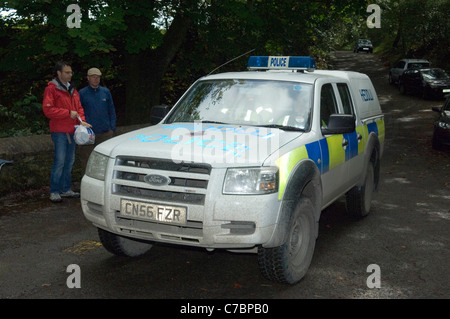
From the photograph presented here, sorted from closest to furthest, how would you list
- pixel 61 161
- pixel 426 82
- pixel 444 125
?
pixel 61 161
pixel 444 125
pixel 426 82

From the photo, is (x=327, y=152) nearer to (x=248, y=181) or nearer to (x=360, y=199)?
(x=248, y=181)

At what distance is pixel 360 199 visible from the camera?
22.8 ft

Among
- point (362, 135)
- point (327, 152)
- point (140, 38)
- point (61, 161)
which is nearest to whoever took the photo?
point (327, 152)

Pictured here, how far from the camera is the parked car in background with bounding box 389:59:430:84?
28672 mm

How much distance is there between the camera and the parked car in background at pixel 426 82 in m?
24.8

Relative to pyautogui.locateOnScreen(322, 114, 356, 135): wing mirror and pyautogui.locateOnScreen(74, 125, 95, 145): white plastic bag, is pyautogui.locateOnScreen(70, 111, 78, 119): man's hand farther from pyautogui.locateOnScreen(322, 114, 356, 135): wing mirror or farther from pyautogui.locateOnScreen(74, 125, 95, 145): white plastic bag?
pyautogui.locateOnScreen(322, 114, 356, 135): wing mirror

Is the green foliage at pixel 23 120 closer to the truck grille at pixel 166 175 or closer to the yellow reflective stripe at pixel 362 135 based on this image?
the truck grille at pixel 166 175

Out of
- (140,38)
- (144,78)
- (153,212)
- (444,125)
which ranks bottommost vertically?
(444,125)

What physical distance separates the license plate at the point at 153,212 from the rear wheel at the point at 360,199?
3.39m

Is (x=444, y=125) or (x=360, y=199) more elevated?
(x=444, y=125)

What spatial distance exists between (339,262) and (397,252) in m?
0.78

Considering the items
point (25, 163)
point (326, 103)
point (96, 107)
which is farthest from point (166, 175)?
point (25, 163)

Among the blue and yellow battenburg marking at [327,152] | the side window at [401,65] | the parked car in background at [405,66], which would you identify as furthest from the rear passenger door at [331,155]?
the side window at [401,65]

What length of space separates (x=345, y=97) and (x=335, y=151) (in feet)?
3.93
